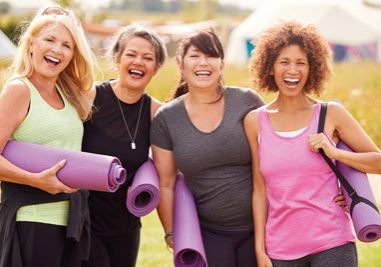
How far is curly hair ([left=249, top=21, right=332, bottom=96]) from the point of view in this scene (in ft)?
11.9

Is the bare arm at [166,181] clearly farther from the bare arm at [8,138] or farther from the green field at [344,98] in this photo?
the bare arm at [8,138]

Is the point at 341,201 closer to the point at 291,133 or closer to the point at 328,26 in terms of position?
the point at 291,133

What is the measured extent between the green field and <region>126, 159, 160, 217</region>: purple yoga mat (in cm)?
64

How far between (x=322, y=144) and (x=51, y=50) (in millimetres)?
1332

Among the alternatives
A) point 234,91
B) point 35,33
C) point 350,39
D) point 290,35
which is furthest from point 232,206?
point 350,39

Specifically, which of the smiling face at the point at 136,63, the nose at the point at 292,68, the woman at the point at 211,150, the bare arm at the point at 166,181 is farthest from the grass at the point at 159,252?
the nose at the point at 292,68

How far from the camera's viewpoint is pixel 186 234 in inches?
145

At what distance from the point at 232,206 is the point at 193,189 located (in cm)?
22

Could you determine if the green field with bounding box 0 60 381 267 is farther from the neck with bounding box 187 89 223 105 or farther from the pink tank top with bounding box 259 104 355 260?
the pink tank top with bounding box 259 104 355 260

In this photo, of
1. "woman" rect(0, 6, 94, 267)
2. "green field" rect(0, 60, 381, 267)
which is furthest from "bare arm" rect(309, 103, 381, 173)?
"woman" rect(0, 6, 94, 267)

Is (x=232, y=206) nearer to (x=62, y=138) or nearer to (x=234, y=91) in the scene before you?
(x=234, y=91)

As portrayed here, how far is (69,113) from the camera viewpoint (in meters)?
3.67

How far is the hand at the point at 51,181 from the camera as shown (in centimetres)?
338

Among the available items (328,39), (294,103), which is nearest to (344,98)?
(294,103)
